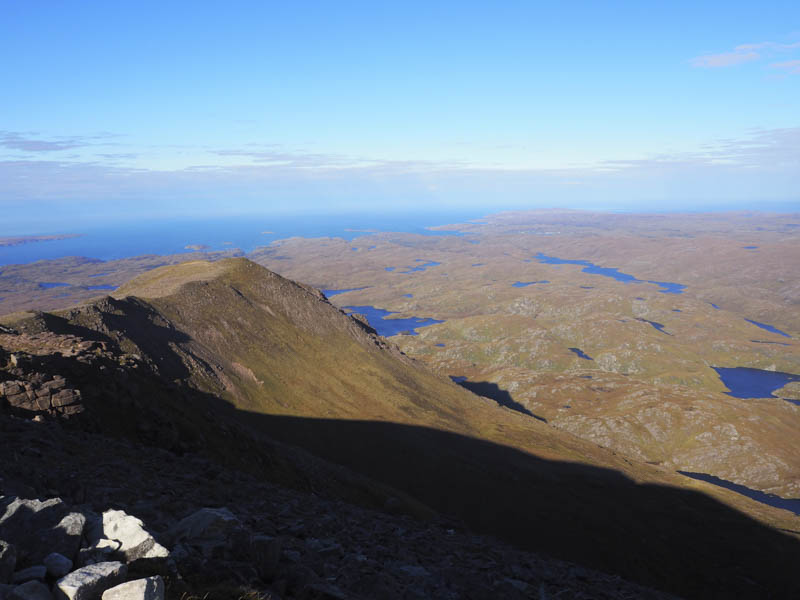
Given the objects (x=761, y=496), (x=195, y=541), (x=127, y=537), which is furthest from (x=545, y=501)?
(x=761, y=496)

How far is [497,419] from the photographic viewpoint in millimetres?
99438

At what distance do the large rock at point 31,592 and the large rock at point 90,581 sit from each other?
19 centimetres

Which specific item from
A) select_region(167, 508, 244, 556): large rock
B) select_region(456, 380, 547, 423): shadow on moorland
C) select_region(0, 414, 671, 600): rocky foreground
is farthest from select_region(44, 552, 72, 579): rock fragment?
select_region(456, 380, 547, 423): shadow on moorland

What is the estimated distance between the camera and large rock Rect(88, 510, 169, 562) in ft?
36.9

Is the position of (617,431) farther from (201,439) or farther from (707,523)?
(201,439)

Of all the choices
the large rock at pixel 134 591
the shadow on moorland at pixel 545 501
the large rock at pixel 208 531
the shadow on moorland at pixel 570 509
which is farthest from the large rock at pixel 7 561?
the shadow on moorland at pixel 570 509

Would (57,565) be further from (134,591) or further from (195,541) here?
(195,541)

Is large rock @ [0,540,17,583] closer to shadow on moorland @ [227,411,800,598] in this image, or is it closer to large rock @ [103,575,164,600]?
large rock @ [103,575,164,600]

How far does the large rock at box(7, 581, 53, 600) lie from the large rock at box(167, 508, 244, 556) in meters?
5.81

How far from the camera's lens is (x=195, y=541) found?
47.2ft

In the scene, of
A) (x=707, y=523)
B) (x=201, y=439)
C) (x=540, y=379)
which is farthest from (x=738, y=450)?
(x=201, y=439)

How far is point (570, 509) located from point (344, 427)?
3498 centimetres

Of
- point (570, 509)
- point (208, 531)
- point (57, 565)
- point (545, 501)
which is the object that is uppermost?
point (57, 565)

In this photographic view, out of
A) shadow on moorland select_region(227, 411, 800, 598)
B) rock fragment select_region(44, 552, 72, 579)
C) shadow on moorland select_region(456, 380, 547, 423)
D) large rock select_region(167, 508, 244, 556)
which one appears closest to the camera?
rock fragment select_region(44, 552, 72, 579)
